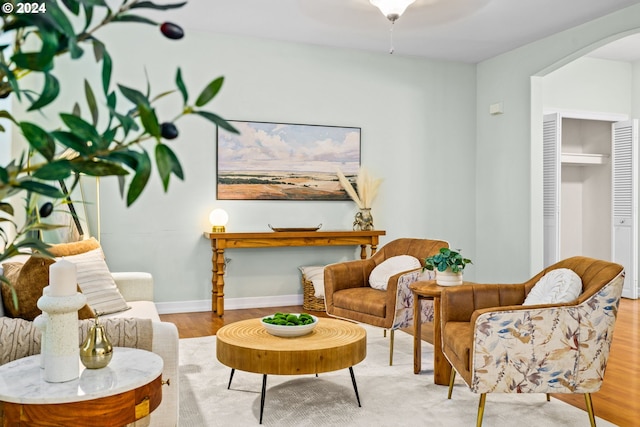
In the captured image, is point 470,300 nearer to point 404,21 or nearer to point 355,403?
point 355,403

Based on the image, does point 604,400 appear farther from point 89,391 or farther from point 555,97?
point 555,97

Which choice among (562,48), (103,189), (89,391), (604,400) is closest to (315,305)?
(103,189)

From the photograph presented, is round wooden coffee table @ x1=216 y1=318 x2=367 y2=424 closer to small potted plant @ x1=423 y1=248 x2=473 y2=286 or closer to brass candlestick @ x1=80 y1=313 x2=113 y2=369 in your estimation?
small potted plant @ x1=423 y1=248 x2=473 y2=286

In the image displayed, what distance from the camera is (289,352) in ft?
8.72

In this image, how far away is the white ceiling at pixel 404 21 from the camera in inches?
188

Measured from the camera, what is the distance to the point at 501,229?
6375 mm

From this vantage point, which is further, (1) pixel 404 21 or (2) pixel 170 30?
(1) pixel 404 21

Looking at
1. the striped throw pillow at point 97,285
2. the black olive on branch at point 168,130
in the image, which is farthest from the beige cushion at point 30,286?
the black olive on branch at point 168,130

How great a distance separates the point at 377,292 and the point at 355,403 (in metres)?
1.15

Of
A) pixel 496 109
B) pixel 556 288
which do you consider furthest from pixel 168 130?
pixel 496 109

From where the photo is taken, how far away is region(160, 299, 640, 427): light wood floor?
2.91 m

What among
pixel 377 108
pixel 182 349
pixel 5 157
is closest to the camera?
pixel 182 349

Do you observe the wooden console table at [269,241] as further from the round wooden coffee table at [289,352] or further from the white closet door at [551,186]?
the round wooden coffee table at [289,352]

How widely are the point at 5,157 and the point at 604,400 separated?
470cm
